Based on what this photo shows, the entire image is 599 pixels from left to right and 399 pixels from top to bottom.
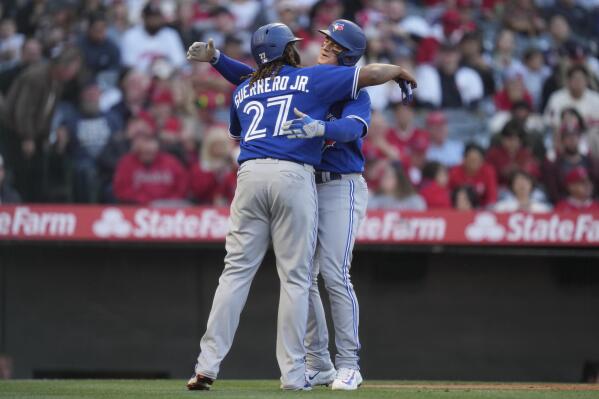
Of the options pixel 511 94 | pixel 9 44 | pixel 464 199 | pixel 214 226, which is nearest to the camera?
pixel 214 226

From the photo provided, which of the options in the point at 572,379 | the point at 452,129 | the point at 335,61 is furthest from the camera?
the point at 452,129

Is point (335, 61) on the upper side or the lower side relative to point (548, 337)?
upper

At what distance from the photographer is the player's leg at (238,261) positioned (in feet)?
16.9

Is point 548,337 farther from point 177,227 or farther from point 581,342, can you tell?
point 177,227

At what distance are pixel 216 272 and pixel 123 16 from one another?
126 inches

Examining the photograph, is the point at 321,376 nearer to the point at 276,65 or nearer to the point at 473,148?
the point at 276,65

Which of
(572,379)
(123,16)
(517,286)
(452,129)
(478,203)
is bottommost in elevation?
(572,379)

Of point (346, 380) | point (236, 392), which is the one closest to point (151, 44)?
point (346, 380)

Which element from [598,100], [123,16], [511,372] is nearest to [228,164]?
[123,16]

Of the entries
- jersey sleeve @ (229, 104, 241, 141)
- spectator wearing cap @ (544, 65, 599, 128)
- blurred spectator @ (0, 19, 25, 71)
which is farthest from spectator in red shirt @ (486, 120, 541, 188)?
jersey sleeve @ (229, 104, 241, 141)

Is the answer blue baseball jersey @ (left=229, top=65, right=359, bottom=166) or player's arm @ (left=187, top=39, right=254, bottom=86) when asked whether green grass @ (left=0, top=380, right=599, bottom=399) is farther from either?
player's arm @ (left=187, top=39, right=254, bottom=86)

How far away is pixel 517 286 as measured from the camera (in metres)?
10.1

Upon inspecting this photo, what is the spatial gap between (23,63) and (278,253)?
6361mm

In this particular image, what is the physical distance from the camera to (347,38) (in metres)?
5.60
